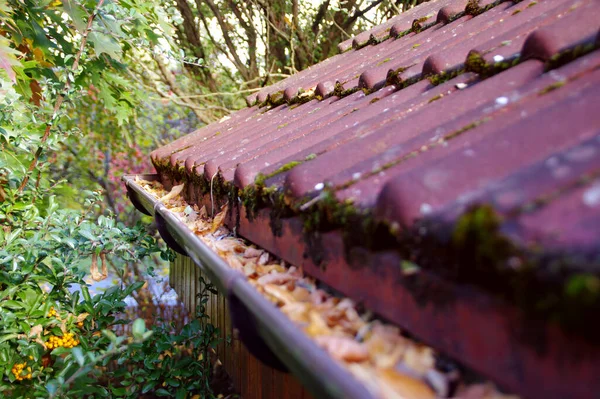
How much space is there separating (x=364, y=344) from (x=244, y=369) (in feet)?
6.29

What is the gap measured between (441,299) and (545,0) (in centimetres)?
169

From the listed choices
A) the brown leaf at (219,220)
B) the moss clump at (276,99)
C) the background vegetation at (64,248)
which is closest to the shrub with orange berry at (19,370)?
the background vegetation at (64,248)

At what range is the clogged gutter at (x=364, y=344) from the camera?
70cm

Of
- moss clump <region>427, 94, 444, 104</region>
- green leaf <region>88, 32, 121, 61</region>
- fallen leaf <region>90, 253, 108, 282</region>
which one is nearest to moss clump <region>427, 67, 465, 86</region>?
moss clump <region>427, 94, 444, 104</region>

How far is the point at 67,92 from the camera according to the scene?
9.38 ft


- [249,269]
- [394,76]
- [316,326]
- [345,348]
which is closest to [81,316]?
[249,269]

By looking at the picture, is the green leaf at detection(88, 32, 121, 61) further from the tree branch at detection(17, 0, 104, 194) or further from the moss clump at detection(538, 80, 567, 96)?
the moss clump at detection(538, 80, 567, 96)

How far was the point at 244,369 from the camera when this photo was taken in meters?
2.59

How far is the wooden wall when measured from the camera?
75.4 inches

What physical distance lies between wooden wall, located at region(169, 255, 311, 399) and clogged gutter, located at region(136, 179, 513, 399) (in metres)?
0.64

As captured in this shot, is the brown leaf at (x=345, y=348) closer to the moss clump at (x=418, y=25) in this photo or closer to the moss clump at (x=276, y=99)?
the moss clump at (x=418, y=25)

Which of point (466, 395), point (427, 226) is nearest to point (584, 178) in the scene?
point (427, 226)

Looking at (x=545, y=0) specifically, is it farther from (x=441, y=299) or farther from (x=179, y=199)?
(x=179, y=199)

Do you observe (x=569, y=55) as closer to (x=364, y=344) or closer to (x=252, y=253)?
(x=364, y=344)
